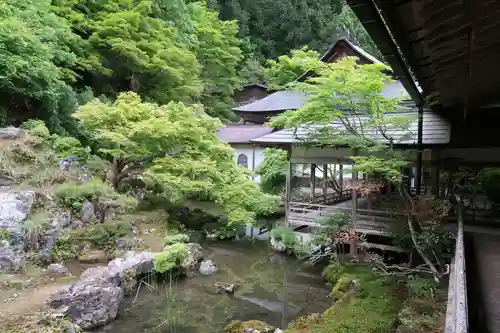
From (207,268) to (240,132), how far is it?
11068 millimetres

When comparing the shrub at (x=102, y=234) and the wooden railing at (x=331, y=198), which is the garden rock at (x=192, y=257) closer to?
the shrub at (x=102, y=234)

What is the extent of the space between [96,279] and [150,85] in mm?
10464

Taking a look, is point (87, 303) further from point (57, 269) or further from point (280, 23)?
point (280, 23)

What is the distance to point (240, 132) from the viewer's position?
1981 centimetres

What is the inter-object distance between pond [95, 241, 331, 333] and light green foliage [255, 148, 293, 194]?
5.04 m

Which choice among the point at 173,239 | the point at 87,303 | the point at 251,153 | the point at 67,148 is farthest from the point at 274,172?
the point at 87,303

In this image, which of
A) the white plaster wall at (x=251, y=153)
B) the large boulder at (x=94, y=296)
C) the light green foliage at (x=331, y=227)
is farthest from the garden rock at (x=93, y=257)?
the white plaster wall at (x=251, y=153)

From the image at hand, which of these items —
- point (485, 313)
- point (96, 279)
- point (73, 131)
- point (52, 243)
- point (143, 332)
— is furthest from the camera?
point (73, 131)

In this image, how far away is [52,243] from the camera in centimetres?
849

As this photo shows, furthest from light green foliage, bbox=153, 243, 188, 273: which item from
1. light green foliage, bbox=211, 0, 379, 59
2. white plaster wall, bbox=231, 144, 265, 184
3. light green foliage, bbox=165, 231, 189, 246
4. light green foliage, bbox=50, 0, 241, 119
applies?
light green foliage, bbox=211, 0, 379, 59

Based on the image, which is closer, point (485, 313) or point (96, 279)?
point (485, 313)

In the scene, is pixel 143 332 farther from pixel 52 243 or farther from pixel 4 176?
pixel 4 176

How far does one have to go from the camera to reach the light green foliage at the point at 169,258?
28.6 feet

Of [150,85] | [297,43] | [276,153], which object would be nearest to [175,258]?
[276,153]
